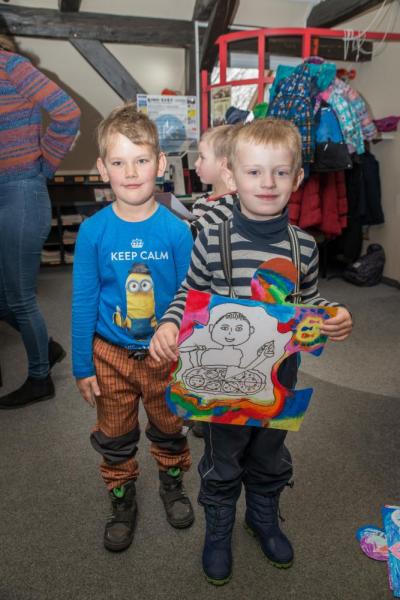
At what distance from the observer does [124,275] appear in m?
1.12

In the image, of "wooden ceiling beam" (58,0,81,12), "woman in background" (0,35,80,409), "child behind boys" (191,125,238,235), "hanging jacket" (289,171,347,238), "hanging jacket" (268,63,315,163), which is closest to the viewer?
"child behind boys" (191,125,238,235)

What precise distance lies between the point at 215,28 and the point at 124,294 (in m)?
4.27

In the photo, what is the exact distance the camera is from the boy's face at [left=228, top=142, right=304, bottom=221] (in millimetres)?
931

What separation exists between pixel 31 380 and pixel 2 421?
0.22 metres

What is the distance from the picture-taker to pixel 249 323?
0.90 meters

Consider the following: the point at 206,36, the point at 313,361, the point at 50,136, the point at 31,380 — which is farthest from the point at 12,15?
the point at 313,361

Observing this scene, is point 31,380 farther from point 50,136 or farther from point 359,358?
point 359,358

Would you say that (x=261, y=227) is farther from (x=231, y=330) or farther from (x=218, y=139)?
(x=218, y=139)

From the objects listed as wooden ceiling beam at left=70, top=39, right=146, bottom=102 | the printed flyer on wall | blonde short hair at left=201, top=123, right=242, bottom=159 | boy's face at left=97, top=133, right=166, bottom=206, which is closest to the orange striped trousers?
boy's face at left=97, top=133, right=166, bottom=206

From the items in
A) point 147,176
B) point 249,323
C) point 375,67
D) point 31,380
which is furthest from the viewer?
point 375,67

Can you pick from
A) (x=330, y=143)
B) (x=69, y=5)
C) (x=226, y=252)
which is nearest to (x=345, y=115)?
(x=330, y=143)

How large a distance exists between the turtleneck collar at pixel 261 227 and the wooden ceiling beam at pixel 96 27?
4.44 metres

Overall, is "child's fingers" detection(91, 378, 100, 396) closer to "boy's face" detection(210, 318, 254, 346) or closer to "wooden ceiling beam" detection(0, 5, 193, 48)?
"boy's face" detection(210, 318, 254, 346)

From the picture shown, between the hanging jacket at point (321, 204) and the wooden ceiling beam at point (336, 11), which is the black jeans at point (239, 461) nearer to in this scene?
the hanging jacket at point (321, 204)
